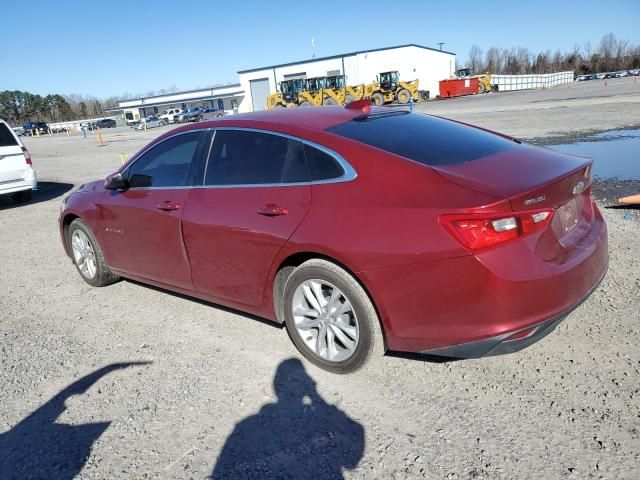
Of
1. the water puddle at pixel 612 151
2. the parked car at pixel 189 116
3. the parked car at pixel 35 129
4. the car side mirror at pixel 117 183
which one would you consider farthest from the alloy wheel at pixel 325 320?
the parked car at pixel 35 129

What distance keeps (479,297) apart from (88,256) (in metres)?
4.05

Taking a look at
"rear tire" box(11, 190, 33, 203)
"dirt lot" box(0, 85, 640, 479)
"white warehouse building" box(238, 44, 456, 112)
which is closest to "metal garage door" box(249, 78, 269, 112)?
"white warehouse building" box(238, 44, 456, 112)

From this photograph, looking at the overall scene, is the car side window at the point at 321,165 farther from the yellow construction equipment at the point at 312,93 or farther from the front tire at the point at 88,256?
the yellow construction equipment at the point at 312,93

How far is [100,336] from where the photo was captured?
406cm

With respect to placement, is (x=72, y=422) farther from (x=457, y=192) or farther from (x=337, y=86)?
(x=337, y=86)

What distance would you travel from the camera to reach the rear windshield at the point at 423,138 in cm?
302

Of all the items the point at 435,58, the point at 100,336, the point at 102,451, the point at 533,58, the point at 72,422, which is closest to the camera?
the point at 102,451

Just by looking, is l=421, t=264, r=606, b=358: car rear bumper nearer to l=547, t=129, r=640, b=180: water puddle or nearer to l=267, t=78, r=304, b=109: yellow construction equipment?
l=547, t=129, r=640, b=180: water puddle

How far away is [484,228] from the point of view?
2494mm

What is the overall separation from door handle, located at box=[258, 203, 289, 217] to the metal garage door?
71240mm

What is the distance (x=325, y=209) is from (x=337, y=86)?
153ft

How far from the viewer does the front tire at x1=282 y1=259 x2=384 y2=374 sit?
2.92 meters

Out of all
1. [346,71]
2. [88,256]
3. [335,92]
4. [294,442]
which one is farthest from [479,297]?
[346,71]

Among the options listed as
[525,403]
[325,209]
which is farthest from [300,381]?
[525,403]
